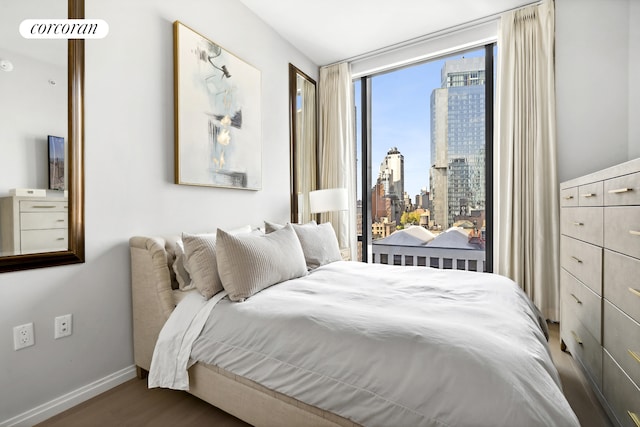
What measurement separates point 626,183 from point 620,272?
38 cm

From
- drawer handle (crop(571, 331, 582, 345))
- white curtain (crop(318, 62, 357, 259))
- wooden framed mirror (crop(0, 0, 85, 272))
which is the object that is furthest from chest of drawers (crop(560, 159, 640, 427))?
wooden framed mirror (crop(0, 0, 85, 272))

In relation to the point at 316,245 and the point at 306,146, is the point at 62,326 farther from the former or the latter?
the point at 306,146

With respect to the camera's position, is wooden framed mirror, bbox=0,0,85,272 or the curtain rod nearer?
wooden framed mirror, bbox=0,0,85,272

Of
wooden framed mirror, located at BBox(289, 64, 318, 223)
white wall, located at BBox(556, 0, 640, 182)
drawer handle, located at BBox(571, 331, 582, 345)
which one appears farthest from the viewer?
wooden framed mirror, located at BBox(289, 64, 318, 223)

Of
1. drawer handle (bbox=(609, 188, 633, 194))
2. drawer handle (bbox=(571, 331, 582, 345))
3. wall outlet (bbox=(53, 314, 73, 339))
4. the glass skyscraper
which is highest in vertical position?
the glass skyscraper

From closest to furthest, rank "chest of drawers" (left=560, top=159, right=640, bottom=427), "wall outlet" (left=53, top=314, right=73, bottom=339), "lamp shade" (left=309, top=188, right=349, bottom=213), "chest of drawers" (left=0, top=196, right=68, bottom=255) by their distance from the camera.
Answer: "chest of drawers" (left=560, top=159, right=640, bottom=427), "chest of drawers" (left=0, top=196, right=68, bottom=255), "wall outlet" (left=53, top=314, right=73, bottom=339), "lamp shade" (left=309, top=188, right=349, bottom=213)

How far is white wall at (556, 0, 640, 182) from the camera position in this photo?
2.55 metres

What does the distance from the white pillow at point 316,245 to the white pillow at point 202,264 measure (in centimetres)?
85

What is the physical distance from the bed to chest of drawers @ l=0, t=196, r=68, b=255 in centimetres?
36

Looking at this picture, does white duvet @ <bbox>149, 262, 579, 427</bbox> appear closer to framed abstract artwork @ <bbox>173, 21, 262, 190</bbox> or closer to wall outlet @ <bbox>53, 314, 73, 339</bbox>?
wall outlet @ <bbox>53, 314, 73, 339</bbox>

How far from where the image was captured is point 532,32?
9.21 feet

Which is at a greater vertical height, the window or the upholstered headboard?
the window

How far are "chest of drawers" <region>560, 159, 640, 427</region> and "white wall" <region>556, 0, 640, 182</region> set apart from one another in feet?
3.53

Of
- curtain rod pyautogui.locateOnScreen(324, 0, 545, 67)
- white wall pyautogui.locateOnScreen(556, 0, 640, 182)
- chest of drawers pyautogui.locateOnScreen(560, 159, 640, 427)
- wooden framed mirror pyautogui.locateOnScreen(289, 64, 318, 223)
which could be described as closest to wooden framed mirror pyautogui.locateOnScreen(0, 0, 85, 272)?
wooden framed mirror pyautogui.locateOnScreen(289, 64, 318, 223)
